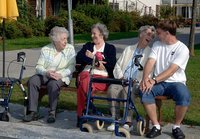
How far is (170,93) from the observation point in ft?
21.9

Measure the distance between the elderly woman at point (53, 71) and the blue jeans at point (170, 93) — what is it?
1391 mm

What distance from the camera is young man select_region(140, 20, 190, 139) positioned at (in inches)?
257

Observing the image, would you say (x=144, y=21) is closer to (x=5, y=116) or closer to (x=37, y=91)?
(x=37, y=91)

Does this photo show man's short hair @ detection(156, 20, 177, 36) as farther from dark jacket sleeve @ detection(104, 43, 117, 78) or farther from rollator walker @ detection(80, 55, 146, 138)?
dark jacket sleeve @ detection(104, 43, 117, 78)

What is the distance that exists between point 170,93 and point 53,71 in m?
1.75

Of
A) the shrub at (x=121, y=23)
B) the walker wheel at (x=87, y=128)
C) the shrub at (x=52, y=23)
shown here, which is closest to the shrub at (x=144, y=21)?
the shrub at (x=121, y=23)

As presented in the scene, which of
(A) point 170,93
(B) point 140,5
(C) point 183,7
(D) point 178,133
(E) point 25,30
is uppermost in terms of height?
(B) point 140,5

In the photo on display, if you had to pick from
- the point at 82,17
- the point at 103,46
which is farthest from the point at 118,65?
the point at 82,17

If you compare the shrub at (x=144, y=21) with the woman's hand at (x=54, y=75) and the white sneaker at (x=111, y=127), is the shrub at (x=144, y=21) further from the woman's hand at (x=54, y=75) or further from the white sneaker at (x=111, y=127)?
the white sneaker at (x=111, y=127)

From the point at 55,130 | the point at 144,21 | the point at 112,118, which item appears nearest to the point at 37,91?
the point at 112,118

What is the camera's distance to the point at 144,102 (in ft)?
21.4

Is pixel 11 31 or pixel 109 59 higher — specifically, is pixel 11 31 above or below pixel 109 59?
below

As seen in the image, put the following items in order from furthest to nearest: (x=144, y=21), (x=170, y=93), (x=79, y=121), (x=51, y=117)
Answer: (x=144, y=21)
(x=51, y=117)
(x=79, y=121)
(x=170, y=93)

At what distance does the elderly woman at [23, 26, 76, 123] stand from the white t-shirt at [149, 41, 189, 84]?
1381 millimetres
